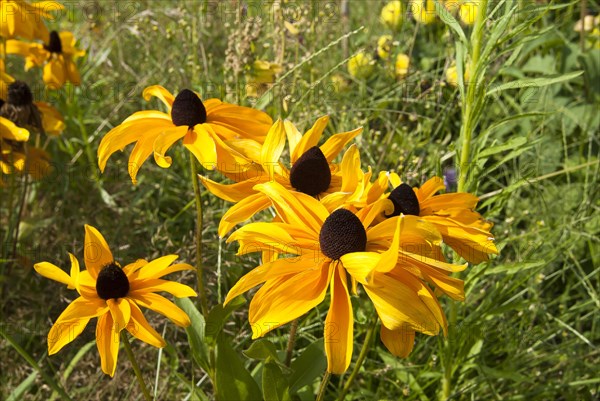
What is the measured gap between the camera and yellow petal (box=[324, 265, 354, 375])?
0.96 meters

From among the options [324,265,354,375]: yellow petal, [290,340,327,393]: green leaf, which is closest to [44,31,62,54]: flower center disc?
[290,340,327,393]: green leaf

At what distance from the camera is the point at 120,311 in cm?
121

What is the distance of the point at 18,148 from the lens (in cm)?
208

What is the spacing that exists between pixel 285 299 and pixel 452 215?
1.32 feet

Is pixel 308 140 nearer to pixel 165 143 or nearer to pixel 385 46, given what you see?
pixel 165 143

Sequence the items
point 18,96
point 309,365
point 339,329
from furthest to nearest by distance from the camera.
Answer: point 18,96 < point 309,365 < point 339,329

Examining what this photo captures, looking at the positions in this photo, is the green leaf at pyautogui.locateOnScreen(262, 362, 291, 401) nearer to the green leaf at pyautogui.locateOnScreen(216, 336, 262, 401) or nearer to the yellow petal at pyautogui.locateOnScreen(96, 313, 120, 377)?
the green leaf at pyautogui.locateOnScreen(216, 336, 262, 401)

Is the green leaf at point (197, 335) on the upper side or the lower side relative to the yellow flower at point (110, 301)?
lower

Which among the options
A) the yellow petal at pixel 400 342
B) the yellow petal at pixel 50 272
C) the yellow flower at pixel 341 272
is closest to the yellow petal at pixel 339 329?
the yellow flower at pixel 341 272

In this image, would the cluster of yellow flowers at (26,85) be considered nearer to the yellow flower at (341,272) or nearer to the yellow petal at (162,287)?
the yellow petal at (162,287)

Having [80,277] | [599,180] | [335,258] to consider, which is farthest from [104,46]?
[335,258]

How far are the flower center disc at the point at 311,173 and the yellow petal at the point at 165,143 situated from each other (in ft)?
0.75

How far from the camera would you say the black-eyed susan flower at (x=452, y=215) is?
1175 mm

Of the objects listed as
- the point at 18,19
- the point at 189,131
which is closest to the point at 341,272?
the point at 189,131
